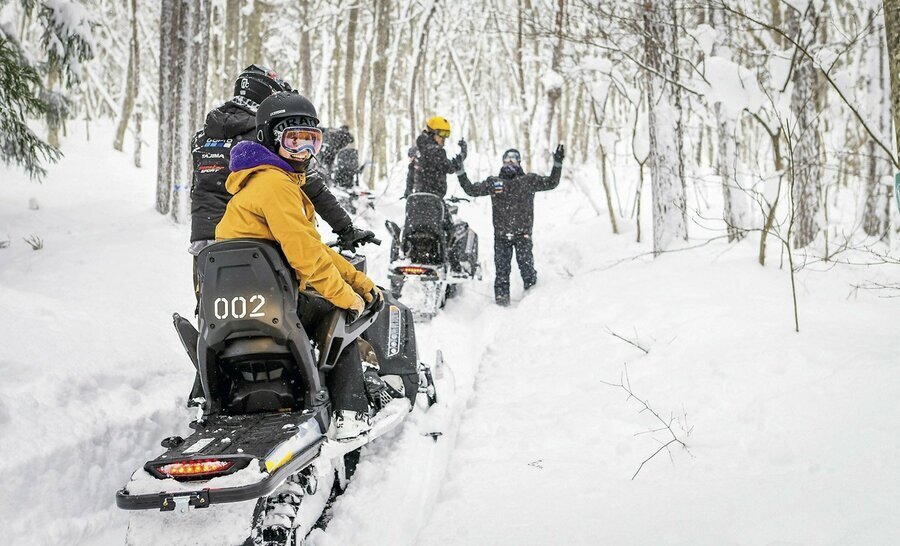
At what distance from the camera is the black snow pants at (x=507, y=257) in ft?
26.6

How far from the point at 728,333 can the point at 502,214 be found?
410 cm

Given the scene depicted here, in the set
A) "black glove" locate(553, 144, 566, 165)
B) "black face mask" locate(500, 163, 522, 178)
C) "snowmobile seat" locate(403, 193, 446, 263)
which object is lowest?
"snowmobile seat" locate(403, 193, 446, 263)

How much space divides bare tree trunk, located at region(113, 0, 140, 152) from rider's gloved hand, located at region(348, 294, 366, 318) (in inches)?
781

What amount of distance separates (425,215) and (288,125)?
164 inches

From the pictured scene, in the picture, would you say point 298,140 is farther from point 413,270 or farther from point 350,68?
point 350,68

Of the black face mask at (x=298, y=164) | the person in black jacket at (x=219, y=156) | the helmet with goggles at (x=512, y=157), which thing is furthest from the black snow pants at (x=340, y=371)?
the helmet with goggles at (x=512, y=157)

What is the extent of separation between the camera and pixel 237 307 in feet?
8.89

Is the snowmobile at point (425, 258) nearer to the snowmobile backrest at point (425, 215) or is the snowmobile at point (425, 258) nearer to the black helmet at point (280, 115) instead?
the snowmobile backrest at point (425, 215)

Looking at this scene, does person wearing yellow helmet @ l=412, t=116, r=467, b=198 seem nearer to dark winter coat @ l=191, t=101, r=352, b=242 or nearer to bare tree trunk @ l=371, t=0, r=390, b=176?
dark winter coat @ l=191, t=101, r=352, b=242

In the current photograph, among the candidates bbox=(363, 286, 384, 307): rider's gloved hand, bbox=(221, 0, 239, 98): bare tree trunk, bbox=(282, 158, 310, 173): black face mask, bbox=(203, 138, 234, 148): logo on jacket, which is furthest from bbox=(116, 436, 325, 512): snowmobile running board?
bbox=(221, 0, 239, 98): bare tree trunk

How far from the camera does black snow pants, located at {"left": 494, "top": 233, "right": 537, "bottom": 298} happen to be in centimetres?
811

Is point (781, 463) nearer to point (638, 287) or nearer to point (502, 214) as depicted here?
point (638, 287)

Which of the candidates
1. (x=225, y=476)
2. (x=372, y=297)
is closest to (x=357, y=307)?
(x=372, y=297)

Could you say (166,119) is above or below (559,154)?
above
